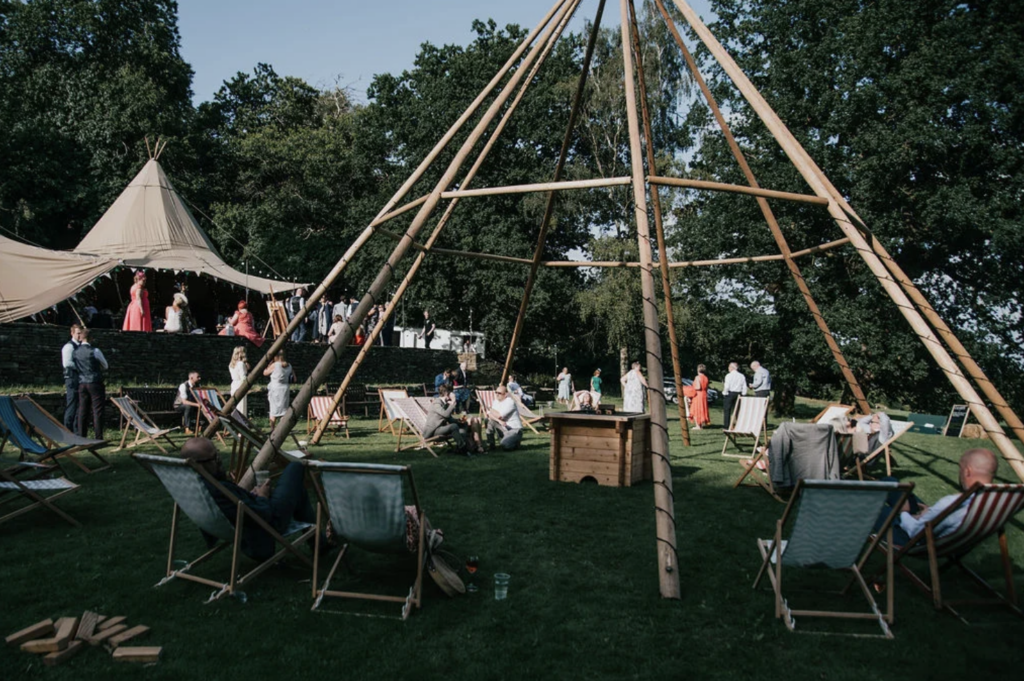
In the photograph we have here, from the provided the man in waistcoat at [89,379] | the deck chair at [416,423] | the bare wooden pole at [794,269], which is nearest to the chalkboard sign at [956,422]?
the bare wooden pole at [794,269]

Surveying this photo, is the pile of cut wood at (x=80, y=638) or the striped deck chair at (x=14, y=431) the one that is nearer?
the pile of cut wood at (x=80, y=638)

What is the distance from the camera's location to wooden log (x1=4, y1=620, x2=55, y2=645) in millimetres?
4328

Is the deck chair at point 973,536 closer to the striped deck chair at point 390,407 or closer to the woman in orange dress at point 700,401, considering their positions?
the striped deck chair at point 390,407

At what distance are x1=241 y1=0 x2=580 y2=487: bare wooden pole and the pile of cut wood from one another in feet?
6.79

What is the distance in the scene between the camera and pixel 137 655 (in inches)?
165

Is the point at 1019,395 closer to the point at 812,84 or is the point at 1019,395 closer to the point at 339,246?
the point at 812,84

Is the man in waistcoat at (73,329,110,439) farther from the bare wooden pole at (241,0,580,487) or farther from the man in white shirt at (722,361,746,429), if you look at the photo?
the man in white shirt at (722,361,746,429)

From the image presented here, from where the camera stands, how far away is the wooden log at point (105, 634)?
172 inches

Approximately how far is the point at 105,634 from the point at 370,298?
415cm

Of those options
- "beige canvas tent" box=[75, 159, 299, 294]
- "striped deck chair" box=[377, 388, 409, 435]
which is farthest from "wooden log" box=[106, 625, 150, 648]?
"beige canvas tent" box=[75, 159, 299, 294]

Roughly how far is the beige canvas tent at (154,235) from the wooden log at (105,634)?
18088mm

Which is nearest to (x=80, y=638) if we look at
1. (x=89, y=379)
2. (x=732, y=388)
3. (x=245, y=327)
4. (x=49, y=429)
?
(x=49, y=429)

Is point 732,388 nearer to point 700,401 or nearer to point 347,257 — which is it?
point 700,401

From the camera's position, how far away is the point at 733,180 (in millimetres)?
26484
